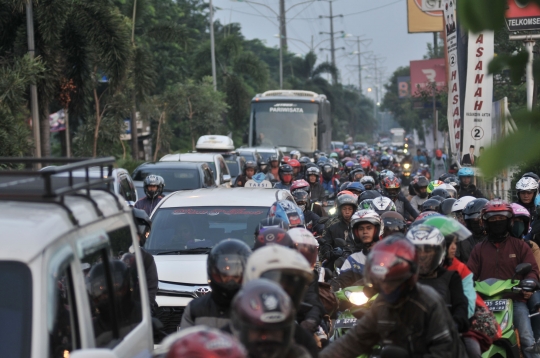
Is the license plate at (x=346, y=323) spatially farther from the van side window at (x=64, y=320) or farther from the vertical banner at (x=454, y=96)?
the vertical banner at (x=454, y=96)

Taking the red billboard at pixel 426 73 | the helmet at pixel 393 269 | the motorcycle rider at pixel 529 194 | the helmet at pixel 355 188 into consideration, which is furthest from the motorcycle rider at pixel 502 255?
the red billboard at pixel 426 73

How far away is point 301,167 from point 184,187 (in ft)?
20.5

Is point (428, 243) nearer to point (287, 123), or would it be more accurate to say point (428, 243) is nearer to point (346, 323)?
point (346, 323)

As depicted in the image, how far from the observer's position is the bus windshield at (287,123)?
3656 cm

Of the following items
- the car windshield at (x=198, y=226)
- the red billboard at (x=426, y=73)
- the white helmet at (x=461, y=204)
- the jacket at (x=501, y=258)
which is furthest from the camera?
the red billboard at (x=426, y=73)

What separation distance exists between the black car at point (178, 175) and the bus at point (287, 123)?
58.7ft

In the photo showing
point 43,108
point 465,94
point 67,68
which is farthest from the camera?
point 67,68

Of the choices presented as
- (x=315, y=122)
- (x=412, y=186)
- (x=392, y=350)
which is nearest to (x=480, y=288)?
(x=392, y=350)

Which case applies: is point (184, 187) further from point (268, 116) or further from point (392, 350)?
point (268, 116)

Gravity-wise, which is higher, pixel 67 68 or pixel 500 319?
pixel 67 68

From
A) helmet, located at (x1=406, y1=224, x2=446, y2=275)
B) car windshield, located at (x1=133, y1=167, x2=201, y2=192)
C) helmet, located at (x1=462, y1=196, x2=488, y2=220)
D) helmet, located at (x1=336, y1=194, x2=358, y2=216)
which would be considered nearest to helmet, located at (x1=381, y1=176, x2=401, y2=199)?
helmet, located at (x1=336, y1=194, x2=358, y2=216)

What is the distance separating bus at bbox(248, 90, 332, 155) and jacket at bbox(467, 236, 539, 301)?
28.1 metres

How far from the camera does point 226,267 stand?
488cm

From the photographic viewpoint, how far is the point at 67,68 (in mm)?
25328
